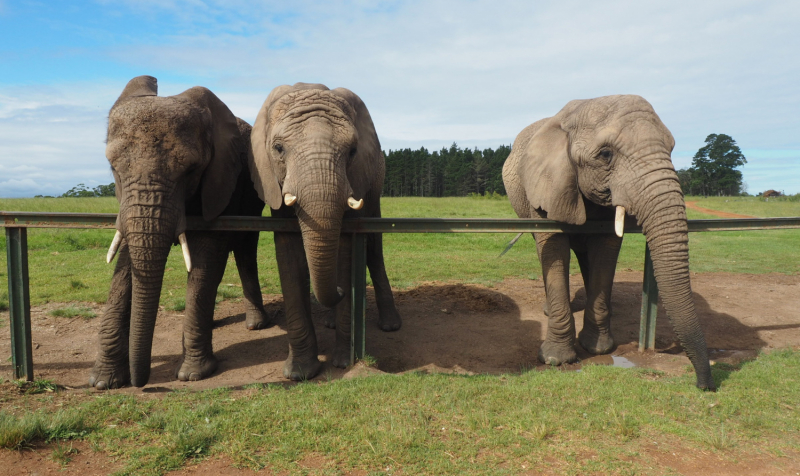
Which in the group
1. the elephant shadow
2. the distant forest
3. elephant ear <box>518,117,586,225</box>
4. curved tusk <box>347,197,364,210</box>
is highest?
the distant forest

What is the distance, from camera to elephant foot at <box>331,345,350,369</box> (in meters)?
6.08

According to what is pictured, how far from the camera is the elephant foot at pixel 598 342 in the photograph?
22.8ft

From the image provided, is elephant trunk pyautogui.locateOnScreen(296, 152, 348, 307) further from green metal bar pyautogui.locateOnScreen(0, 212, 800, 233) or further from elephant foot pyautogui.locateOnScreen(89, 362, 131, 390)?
elephant foot pyautogui.locateOnScreen(89, 362, 131, 390)

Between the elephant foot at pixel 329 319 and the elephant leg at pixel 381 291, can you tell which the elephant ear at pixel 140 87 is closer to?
the elephant leg at pixel 381 291

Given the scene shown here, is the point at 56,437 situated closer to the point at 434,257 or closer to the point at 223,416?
the point at 223,416

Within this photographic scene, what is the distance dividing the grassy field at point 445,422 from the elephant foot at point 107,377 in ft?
2.07

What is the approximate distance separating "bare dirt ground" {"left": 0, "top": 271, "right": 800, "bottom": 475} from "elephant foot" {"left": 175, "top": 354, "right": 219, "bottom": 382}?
0.12 m

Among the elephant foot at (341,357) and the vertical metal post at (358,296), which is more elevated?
the vertical metal post at (358,296)

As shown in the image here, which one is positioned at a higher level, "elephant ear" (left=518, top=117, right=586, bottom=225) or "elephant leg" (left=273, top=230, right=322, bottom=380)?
"elephant ear" (left=518, top=117, right=586, bottom=225)

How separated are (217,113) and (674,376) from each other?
19.0ft

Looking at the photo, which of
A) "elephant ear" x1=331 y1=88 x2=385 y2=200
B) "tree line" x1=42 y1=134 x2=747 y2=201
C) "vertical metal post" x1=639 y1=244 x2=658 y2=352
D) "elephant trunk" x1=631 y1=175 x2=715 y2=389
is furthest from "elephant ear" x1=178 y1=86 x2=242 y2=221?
"tree line" x1=42 y1=134 x2=747 y2=201

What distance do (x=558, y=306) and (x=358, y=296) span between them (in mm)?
2539

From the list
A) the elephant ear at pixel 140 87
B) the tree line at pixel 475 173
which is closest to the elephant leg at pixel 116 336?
the elephant ear at pixel 140 87

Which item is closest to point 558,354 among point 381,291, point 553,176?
point 553,176
